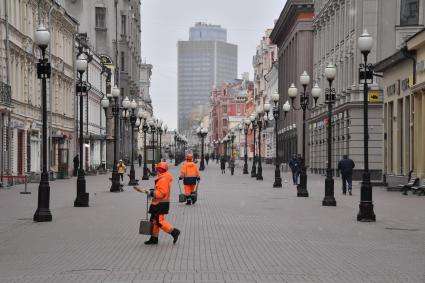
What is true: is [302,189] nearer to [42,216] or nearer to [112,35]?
[42,216]

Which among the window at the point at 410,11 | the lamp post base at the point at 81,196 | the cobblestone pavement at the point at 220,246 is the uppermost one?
the window at the point at 410,11

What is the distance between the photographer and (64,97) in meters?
59.0

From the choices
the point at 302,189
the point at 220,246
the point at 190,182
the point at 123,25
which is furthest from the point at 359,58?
the point at 123,25

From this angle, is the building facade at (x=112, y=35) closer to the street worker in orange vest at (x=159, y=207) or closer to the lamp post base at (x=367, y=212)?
the lamp post base at (x=367, y=212)

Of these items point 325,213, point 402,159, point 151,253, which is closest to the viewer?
point 151,253

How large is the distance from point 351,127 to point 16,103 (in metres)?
21.0

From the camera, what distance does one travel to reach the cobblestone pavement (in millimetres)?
11273

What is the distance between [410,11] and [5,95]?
81.6 feet

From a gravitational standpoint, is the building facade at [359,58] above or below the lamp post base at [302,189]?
above

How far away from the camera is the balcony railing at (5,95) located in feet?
125

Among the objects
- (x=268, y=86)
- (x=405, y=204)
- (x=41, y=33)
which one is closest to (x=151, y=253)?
(x=41, y=33)

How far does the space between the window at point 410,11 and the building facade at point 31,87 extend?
71.5 feet

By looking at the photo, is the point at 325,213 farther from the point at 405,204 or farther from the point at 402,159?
the point at 402,159

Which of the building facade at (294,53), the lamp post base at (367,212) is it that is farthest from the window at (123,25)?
the lamp post base at (367,212)
